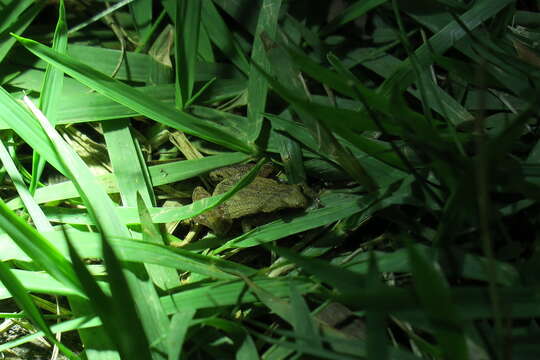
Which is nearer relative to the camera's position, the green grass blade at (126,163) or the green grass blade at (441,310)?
the green grass blade at (441,310)

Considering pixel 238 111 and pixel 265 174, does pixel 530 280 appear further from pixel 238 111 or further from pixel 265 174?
pixel 238 111

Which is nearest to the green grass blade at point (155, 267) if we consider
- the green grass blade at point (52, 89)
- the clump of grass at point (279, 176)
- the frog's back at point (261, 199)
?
the clump of grass at point (279, 176)

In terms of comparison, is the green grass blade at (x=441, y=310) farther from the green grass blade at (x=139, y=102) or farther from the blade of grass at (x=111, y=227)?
the green grass blade at (x=139, y=102)

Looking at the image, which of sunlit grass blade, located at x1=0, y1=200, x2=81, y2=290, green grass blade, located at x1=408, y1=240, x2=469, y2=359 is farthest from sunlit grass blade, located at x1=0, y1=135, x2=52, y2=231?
green grass blade, located at x1=408, y1=240, x2=469, y2=359

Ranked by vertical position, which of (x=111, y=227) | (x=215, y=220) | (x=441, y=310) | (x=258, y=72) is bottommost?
(x=441, y=310)

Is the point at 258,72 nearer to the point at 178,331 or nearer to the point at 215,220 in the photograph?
the point at 215,220

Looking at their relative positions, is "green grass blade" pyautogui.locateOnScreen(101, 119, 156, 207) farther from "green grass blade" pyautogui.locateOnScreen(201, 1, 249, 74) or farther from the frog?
"green grass blade" pyautogui.locateOnScreen(201, 1, 249, 74)

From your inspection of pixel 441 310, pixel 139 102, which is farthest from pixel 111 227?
pixel 441 310

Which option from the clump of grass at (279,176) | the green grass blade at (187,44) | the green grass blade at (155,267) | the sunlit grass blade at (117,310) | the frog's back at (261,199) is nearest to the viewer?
the clump of grass at (279,176)
